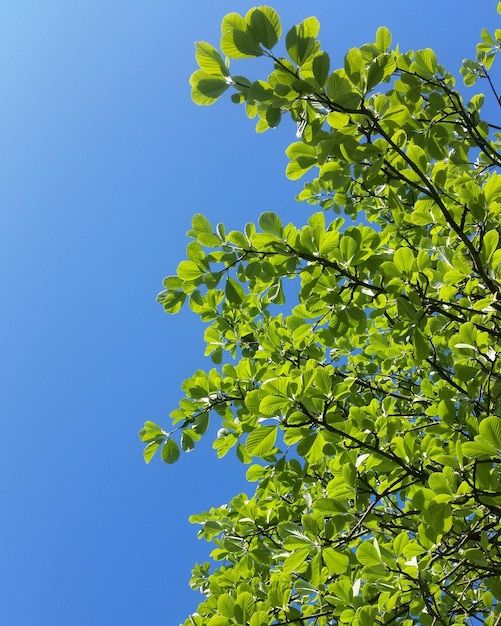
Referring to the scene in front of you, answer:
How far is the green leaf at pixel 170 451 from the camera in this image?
251 centimetres

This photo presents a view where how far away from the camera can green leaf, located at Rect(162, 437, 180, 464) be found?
8.22ft

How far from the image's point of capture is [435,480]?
163cm

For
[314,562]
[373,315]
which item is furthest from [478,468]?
[373,315]

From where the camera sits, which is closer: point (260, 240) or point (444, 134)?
point (260, 240)

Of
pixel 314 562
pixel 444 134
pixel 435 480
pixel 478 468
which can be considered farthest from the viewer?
pixel 444 134

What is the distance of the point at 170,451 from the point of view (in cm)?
252

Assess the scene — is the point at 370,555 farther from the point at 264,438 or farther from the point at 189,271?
the point at 189,271

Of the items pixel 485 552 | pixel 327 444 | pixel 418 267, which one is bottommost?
pixel 485 552

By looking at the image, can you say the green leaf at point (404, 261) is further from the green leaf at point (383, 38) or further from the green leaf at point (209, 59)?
the green leaf at point (383, 38)

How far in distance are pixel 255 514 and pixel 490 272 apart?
6.30 feet

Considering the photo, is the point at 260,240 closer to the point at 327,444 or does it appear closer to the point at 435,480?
the point at 327,444

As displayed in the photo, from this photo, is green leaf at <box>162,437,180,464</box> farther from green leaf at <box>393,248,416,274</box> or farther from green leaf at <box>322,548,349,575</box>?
green leaf at <box>393,248,416,274</box>

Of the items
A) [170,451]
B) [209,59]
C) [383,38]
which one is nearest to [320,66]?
[209,59]

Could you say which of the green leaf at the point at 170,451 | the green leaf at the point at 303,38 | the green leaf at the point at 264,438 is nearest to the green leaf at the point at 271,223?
the green leaf at the point at 303,38
